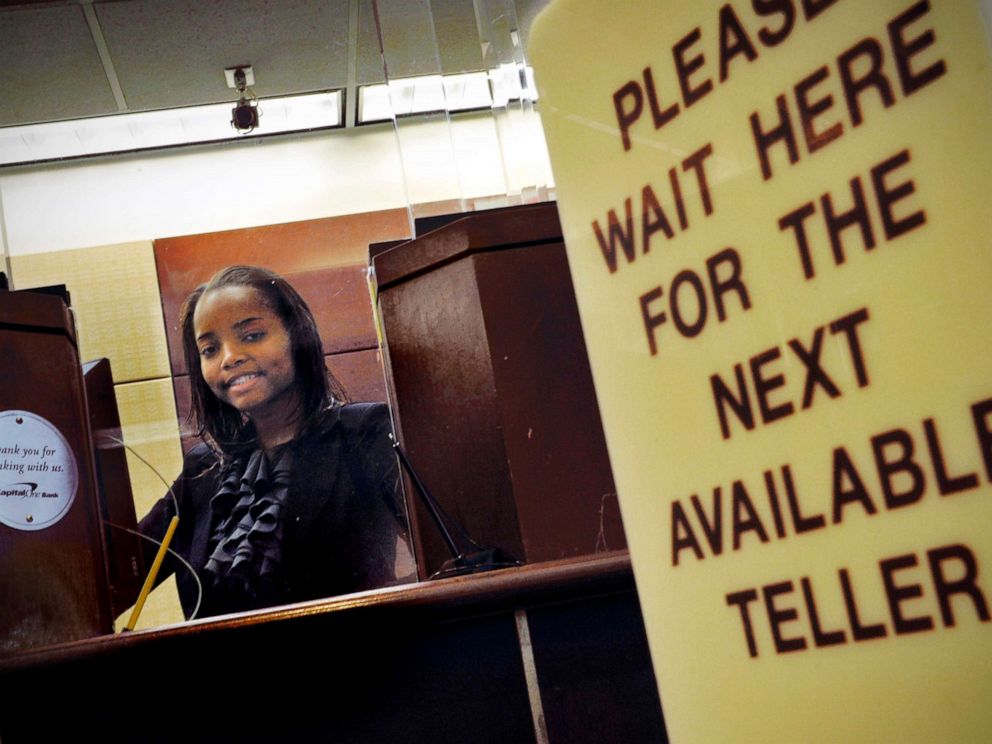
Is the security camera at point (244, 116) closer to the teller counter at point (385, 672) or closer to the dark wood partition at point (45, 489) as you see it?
the dark wood partition at point (45, 489)

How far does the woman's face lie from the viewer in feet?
8.08

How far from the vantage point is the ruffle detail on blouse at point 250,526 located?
90.3 inches

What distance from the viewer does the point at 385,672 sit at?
0.90 m

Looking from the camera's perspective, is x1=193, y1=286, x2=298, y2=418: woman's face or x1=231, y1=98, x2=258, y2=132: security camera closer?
x1=193, y1=286, x2=298, y2=418: woman's face

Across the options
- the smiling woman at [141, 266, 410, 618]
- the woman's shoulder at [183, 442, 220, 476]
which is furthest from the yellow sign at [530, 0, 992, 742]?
the woman's shoulder at [183, 442, 220, 476]

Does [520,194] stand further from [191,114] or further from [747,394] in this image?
[191,114]

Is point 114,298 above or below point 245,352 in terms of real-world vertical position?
above

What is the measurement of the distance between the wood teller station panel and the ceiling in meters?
1.32

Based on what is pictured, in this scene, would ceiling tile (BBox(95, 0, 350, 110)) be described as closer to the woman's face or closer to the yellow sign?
the woman's face

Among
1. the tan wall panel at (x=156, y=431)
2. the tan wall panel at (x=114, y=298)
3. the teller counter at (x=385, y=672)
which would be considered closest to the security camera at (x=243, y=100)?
the tan wall panel at (x=114, y=298)

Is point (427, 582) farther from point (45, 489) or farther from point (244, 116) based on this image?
point (244, 116)

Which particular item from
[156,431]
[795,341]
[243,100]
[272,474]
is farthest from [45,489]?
[243,100]

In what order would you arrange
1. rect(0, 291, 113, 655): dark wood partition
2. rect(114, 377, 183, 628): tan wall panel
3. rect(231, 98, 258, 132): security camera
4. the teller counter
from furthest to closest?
1. rect(231, 98, 258, 132): security camera
2. rect(114, 377, 183, 628): tan wall panel
3. rect(0, 291, 113, 655): dark wood partition
4. the teller counter

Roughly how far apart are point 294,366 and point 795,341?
2.19 metres
